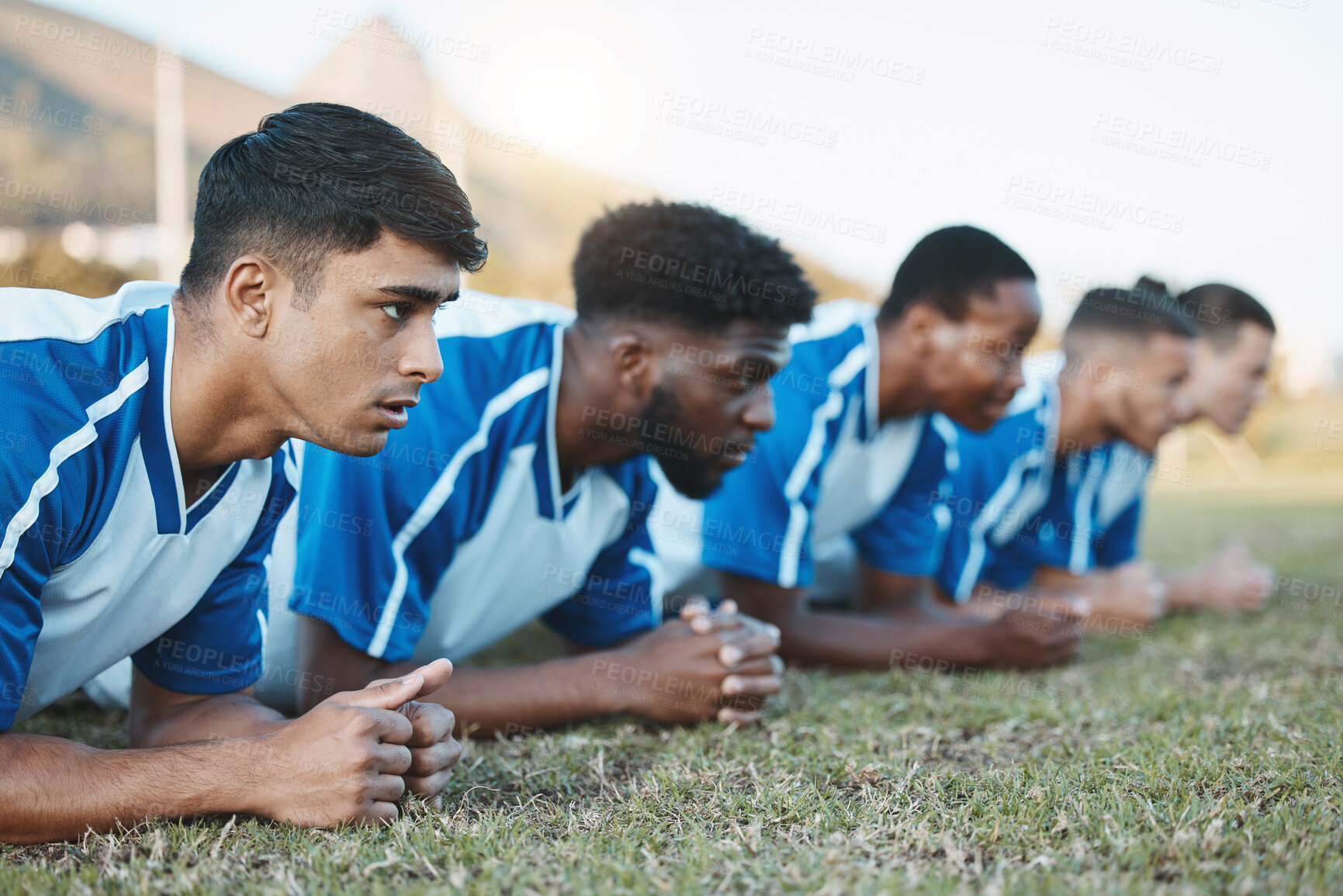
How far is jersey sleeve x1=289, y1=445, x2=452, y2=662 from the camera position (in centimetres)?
262

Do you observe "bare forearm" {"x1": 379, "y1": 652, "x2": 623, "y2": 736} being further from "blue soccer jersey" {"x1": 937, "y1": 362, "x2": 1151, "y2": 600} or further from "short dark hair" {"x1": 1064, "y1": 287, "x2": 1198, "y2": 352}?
"short dark hair" {"x1": 1064, "y1": 287, "x2": 1198, "y2": 352}

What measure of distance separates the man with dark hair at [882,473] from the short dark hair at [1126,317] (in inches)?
52.2

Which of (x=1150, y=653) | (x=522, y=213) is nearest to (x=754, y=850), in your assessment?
(x=1150, y=653)

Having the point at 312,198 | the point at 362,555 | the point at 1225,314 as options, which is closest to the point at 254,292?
the point at 312,198

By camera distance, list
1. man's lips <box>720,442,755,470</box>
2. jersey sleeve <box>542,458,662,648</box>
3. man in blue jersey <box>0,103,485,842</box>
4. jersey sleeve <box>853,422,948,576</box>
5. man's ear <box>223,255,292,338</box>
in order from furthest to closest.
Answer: jersey sleeve <box>853,422,948,576</box> → jersey sleeve <box>542,458,662,648</box> → man's lips <box>720,442,755,470</box> → man's ear <box>223,255,292,338</box> → man in blue jersey <box>0,103,485,842</box>

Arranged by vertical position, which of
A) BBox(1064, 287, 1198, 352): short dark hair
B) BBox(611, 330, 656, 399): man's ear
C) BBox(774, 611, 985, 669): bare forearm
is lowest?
BBox(774, 611, 985, 669): bare forearm

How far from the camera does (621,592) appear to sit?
3555mm

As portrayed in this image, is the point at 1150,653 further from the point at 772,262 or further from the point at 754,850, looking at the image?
the point at 754,850

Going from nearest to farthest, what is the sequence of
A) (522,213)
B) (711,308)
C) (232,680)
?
(232,680) < (711,308) < (522,213)

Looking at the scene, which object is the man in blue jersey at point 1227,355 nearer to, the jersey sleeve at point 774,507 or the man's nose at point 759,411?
the jersey sleeve at point 774,507

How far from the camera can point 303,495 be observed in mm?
2814

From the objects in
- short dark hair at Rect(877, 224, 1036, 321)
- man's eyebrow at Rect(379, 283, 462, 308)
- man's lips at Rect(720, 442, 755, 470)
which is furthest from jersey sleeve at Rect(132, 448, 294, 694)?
short dark hair at Rect(877, 224, 1036, 321)

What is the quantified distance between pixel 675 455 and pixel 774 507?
75 cm

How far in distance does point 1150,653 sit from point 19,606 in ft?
15.1
